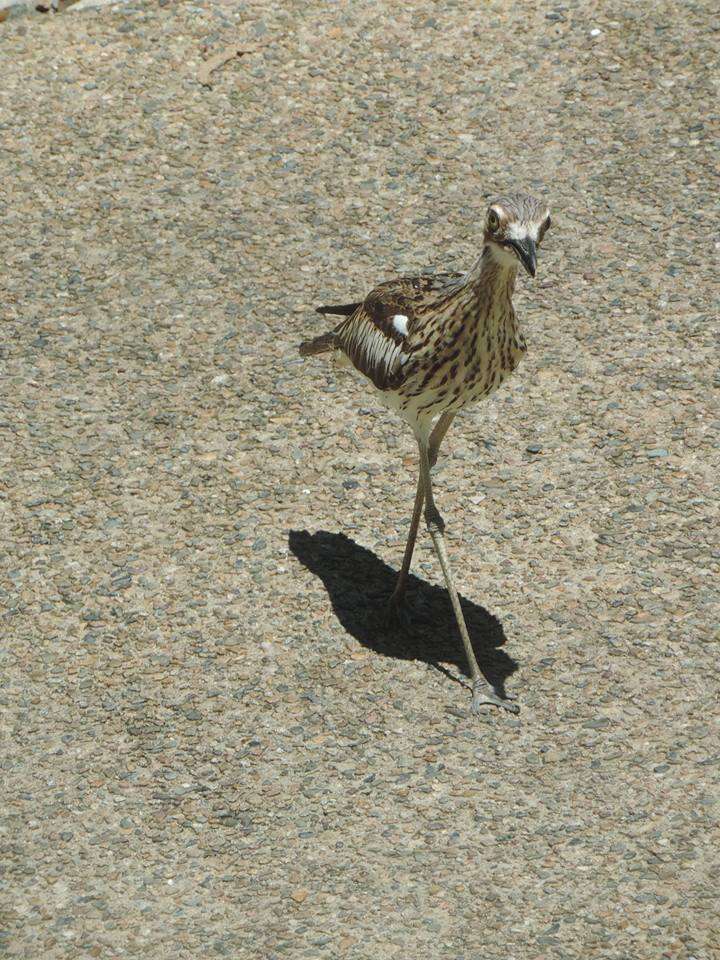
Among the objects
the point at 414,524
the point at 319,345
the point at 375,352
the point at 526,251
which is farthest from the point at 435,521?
the point at 526,251

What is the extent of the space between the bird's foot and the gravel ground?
2.5 inches

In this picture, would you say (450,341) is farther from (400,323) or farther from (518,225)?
(518,225)

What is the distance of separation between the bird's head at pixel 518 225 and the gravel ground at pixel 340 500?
1.65m

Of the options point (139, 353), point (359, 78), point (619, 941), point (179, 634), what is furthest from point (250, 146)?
point (619, 941)

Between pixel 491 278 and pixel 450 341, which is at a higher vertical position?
pixel 491 278

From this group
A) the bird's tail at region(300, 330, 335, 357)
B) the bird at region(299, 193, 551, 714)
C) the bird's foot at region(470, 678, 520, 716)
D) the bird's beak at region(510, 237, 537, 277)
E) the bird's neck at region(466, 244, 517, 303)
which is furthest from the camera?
the bird's tail at region(300, 330, 335, 357)

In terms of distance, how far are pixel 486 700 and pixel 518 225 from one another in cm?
180

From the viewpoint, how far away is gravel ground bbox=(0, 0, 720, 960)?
4.86 m

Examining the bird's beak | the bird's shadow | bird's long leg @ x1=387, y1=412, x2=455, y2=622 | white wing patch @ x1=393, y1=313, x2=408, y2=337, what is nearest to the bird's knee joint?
bird's long leg @ x1=387, y1=412, x2=455, y2=622

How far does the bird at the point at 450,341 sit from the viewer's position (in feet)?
16.3

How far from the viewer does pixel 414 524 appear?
19.2 ft

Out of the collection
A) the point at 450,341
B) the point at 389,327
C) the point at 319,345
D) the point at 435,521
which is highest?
the point at 450,341

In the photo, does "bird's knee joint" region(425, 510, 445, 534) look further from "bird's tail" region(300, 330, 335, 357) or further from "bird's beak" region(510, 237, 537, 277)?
"bird's beak" region(510, 237, 537, 277)

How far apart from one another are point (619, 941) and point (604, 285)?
3906 mm
